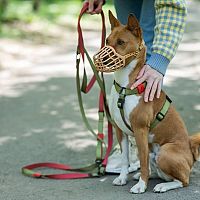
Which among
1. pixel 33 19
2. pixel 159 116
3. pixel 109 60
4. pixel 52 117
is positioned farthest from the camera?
pixel 33 19

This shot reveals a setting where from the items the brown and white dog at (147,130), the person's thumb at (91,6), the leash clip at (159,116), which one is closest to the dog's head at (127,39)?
the brown and white dog at (147,130)

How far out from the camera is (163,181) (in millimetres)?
4359

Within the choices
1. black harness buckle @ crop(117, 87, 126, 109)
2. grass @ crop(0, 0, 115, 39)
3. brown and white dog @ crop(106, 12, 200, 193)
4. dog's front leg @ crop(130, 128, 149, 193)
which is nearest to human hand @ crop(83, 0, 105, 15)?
brown and white dog @ crop(106, 12, 200, 193)

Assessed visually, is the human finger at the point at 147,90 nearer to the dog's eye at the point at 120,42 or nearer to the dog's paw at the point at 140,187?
the dog's eye at the point at 120,42

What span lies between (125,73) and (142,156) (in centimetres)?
65

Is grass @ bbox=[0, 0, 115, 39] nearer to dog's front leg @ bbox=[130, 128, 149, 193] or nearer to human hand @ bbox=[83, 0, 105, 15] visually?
human hand @ bbox=[83, 0, 105, 15]

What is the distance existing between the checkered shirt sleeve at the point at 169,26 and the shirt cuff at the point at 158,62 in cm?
3

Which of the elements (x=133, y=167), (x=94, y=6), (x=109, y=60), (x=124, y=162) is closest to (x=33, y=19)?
(x=94, y=6)

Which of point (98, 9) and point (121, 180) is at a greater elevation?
point (98, 9)

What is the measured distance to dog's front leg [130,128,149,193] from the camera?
4043 mm

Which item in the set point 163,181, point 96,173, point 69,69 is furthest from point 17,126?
point 69,69

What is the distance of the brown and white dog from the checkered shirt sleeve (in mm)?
153

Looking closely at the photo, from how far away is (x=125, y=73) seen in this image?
13.4 feet

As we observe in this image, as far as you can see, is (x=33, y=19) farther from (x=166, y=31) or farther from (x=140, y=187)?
(x=140, y=187)
